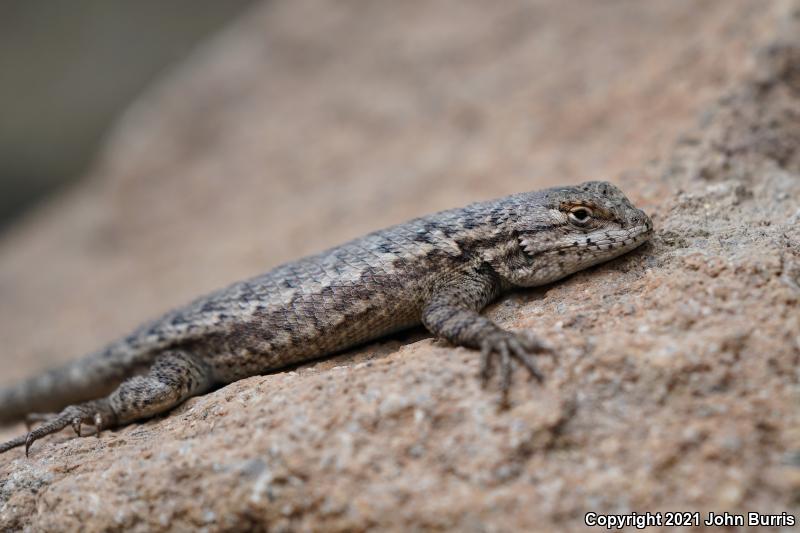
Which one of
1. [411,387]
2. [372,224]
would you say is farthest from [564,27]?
[411,387]

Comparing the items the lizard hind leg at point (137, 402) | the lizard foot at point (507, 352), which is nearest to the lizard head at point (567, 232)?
the lizard foot at point (507, 352)

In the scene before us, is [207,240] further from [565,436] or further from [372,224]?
[565,436]

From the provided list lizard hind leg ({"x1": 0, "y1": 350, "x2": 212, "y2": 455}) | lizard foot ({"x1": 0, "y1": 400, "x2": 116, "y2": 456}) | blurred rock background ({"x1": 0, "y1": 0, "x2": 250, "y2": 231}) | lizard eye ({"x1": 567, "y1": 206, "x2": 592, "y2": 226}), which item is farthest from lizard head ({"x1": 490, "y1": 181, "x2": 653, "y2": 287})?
blurred rock background ({"x1": 0, "y1": 0, "x2": 250, "y2": 231})

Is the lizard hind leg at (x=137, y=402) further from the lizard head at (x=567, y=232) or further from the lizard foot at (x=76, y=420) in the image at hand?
the lizard head at (x=567, y=232)

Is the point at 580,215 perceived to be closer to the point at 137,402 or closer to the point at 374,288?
the point at 374,288

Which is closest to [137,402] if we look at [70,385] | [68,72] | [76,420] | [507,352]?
[76,420]

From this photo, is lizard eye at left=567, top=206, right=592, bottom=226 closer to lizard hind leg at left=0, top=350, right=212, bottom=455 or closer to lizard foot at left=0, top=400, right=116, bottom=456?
lizard hind leg at left=0, top=350, right=212, bottom=455

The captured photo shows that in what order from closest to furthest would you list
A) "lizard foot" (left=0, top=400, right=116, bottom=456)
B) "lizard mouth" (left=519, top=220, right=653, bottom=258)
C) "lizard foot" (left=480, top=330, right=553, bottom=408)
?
"lizard foot" (left=480, top=330, right=553, bottom=408), "lizard mouth" (left=519, top=220, right=653, bottom=258), "lizard foot" (left=0, top=400, right=116, bottom=456)
